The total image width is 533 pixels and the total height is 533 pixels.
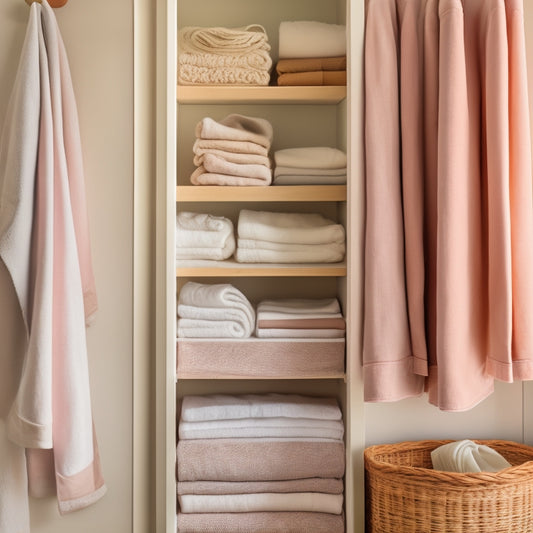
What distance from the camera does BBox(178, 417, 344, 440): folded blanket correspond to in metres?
1.84

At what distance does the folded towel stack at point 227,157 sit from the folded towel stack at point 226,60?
0.13m

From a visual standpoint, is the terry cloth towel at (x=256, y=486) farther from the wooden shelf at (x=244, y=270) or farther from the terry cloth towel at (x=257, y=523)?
the wooden shelf at (x=244, y=270)

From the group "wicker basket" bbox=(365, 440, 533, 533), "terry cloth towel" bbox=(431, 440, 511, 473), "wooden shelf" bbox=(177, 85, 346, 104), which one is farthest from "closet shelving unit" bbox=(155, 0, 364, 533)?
"terry cloth towel" bbox=(431, 440, 511, 473)

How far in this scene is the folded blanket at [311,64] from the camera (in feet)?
6.31

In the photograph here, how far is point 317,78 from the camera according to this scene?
192cm

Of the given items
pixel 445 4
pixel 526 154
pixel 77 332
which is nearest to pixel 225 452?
pixel 77 332

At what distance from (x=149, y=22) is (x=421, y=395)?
4.24ft

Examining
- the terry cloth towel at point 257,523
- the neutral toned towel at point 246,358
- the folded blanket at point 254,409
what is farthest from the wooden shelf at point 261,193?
the terry cloth towel at point 257,523

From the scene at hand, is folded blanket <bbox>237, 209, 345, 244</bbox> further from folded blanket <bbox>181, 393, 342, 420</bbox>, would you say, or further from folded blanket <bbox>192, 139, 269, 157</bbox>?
folded blanket <bbox>181, 393, 342, 420</bbox>

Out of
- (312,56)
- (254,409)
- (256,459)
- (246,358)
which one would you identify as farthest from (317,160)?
(256,459)

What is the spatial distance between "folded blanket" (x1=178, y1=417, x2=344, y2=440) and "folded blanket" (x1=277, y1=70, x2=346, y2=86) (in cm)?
94

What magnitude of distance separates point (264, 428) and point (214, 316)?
1.10 feet

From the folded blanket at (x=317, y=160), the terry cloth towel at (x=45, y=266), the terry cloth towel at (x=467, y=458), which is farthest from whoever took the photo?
the folded blanket at (x=317, y=160)

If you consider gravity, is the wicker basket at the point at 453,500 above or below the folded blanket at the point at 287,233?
below
